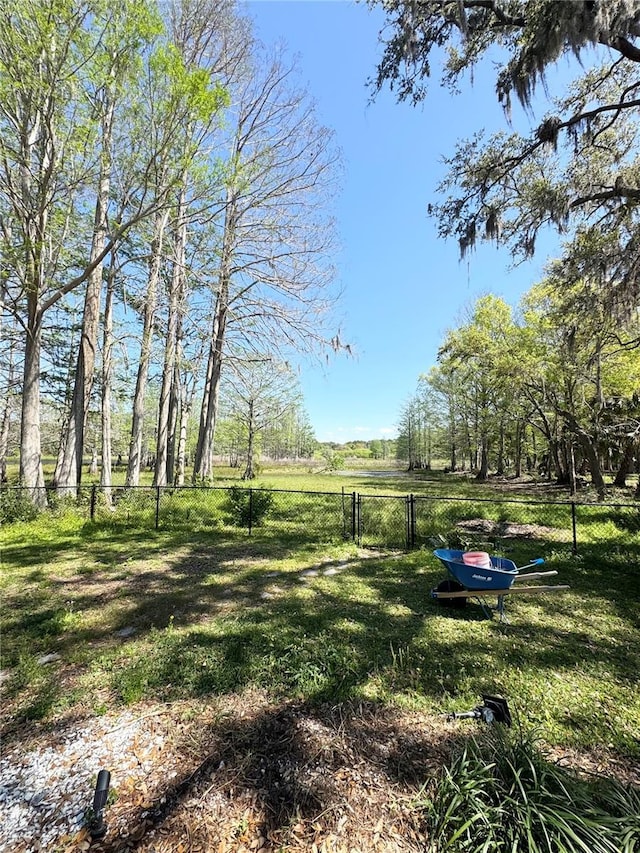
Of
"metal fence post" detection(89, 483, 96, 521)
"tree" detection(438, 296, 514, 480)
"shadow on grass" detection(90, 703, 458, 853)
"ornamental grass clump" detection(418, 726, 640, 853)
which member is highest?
"tree" detection(438, 296, 514, 480)

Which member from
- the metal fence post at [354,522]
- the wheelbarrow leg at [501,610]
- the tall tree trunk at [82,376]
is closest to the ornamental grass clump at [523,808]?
the wheelbarrow leg at [501,610]

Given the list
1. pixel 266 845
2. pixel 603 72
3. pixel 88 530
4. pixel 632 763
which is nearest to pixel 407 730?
pixel 266 845

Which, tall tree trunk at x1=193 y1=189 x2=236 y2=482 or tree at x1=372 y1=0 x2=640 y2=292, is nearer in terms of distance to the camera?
tree at x1=372 y1=0 x2=640 y2=292

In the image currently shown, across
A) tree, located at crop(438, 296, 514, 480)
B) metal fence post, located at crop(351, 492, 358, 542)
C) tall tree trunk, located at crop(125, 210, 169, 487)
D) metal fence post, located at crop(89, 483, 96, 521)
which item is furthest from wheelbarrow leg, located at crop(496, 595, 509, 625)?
tree, located at crop(438, 296, 514, 480)

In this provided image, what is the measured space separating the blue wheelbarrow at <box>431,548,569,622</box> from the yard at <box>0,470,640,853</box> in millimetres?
220

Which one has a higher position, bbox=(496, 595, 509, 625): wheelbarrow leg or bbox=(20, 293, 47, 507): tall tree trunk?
bbox=(20, 293, 47, 507): tall tree trunk

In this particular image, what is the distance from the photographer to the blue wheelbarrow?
373 cm

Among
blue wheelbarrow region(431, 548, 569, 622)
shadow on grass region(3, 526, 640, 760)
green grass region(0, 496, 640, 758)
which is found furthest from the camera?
blue wheelbarrow region(431, 548, 569, 622)

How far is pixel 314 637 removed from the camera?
136 inches

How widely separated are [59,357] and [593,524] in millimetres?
19843

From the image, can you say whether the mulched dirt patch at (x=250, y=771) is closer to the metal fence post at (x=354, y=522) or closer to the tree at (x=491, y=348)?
the metal fence post at (x=354, y=522)

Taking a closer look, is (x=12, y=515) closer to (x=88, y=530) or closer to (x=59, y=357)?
(x=88, y=530)

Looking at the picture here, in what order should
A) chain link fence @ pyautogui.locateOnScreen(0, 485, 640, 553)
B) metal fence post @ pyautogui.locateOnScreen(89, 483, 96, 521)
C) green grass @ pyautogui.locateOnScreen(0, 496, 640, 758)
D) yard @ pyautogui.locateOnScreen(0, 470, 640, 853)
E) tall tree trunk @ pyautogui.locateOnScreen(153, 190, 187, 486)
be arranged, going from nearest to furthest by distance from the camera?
yard @ pyautogui.locateOnScreen(0, 470, 640, 853) → green grass @ pyautogui.locateOnScreen(0, 496, 640, 758) → chain link fence @ pyautogui.locateOnScreen(0, 485, 640, 553) → metal fence post @ pyautogui.locateOnScreen(89, 483, 96, 521) → tall tree trunk @ pyautogui.locateOnScreen(153, 190, 187, 486)

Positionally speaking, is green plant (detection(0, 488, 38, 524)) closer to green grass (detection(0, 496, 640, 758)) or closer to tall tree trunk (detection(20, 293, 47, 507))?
tall tree trunk (detection(20, 293, 47, 507))
